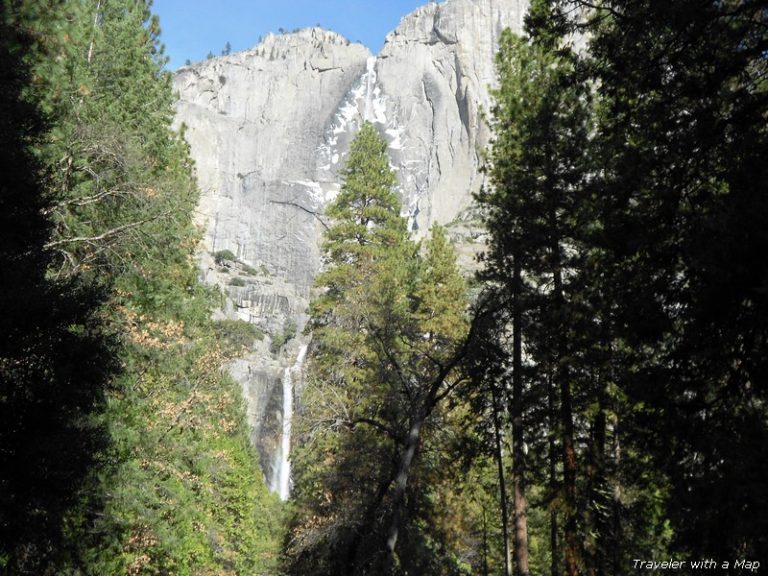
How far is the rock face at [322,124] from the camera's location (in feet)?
322

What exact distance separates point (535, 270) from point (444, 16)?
4289 inches

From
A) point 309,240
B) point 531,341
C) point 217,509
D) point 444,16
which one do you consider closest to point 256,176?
point 309,240

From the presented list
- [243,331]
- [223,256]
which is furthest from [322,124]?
[243,331]

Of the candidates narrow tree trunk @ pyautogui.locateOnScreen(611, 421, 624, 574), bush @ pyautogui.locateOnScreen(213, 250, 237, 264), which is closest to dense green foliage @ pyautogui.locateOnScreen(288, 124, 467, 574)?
narrow tree trunk @ pyautogui.locateOnScreen(611, 421, 624, 574)

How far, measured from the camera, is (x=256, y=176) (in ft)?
344

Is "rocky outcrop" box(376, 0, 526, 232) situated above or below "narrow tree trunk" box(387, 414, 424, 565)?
above

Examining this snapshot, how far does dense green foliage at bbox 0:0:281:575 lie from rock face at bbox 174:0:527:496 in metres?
74.0

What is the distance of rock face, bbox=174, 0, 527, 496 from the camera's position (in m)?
98.2

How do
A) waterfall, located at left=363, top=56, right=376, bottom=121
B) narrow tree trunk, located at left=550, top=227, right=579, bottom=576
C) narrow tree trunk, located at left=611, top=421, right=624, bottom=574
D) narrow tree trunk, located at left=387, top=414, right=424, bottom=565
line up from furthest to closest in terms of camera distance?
waterfall, located at left=363, top=56, right=376, bottom=121 → narrow tree trunk, located at left=611, top=421, right=624, bottom=574 → narrow tree trunk, located at left=550, top=227, right=579, bottom=576 → narrow tree trunk, located at left=387, top=414, right=424, bottom=565

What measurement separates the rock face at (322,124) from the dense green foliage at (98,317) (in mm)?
74011

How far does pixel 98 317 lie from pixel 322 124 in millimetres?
102543

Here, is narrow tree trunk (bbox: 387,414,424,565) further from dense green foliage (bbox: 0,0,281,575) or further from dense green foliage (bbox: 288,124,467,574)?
dense green foliage (bbox: 0,0,281,575)

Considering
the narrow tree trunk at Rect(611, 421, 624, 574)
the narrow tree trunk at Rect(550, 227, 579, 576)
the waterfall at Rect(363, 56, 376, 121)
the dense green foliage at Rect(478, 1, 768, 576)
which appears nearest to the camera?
the dense green foliage at Rect(478, 1, 768, 576)

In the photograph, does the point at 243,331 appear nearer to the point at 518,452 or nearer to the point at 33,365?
the point at 518,452
